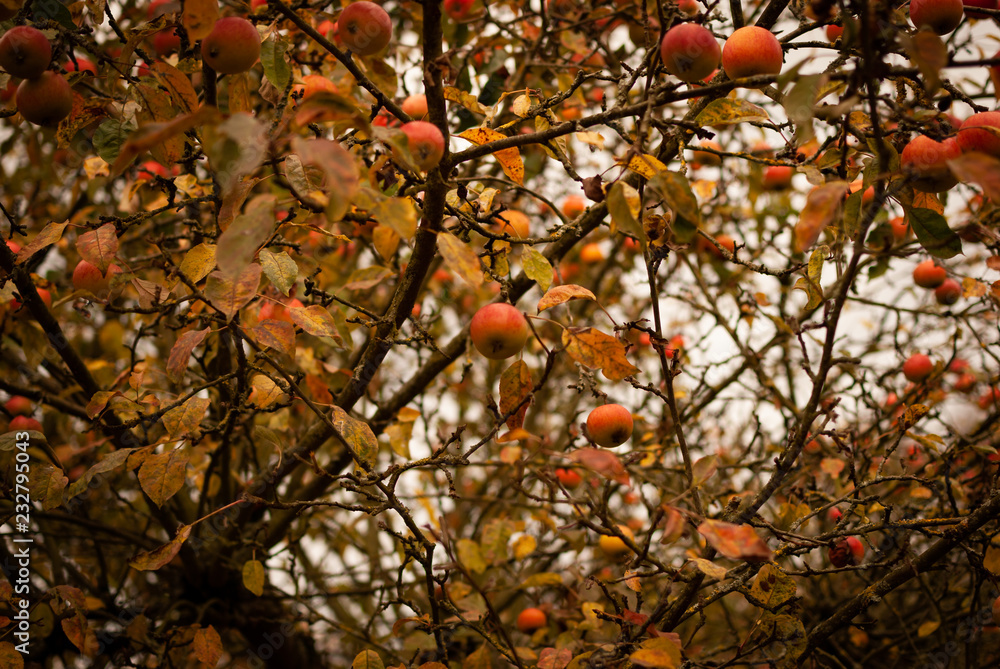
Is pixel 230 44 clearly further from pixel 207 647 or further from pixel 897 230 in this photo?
pixel 897 230

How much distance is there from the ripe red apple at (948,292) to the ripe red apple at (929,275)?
49 mm

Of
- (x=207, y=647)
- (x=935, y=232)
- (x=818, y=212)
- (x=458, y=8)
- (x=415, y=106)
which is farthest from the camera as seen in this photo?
(x=458, y=8)

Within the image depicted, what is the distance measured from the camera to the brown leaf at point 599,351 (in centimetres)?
140

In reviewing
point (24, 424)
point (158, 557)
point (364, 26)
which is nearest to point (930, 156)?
point (364, 26)

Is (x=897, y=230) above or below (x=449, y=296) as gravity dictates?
below

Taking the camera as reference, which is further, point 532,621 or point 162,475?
point 532,621

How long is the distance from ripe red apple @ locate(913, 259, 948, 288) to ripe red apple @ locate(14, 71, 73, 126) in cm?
313

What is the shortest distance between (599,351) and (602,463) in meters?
0.28

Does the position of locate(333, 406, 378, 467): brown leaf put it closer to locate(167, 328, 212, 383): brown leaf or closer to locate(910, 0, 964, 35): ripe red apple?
locate(167, 328, 212, 383): brown leaf

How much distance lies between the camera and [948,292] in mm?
2945

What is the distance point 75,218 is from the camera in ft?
10.8


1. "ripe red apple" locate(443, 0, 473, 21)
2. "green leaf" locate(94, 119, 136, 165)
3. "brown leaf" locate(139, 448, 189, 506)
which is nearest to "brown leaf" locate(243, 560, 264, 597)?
"brown leaf" locate(139, 448, 189, 506)

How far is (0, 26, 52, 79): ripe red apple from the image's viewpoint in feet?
5.30

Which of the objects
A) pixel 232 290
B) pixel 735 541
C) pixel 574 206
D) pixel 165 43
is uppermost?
pixel 574 206
